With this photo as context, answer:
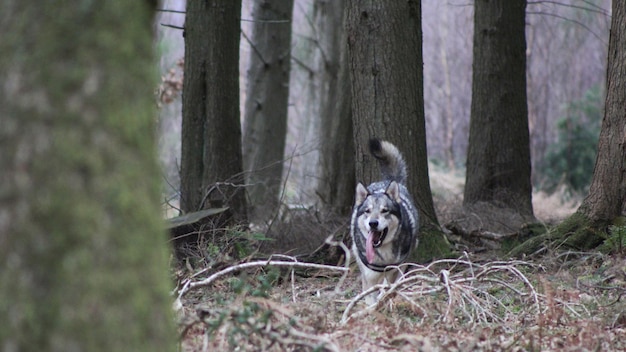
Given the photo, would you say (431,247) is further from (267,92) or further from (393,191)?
(267,92)

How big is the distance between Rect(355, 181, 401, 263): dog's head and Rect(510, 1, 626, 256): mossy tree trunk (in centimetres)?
184

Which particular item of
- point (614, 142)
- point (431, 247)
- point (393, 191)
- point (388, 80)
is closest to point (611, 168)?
point (614, 142)

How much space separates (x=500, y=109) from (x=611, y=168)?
15.6 ft

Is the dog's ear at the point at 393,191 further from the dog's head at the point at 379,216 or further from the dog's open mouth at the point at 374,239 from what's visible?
the dog's open mouth at the point at 374,239

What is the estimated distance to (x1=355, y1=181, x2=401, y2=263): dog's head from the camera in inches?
343

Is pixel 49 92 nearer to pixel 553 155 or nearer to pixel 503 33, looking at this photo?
pixel 503 33

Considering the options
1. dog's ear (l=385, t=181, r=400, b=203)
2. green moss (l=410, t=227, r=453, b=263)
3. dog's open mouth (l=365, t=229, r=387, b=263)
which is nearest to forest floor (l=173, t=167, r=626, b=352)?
dog's open mouth (l=365, t=229, r=387, b=263)

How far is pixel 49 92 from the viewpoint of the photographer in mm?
2930

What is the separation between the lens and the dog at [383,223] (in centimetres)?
870

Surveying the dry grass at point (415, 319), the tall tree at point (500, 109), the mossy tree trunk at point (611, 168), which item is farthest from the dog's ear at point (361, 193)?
the tall tree at point (500, 109)

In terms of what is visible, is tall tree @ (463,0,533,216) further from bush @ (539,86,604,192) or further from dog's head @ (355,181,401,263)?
bush @ (539,86,604,192)

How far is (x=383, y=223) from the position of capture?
28.6ft

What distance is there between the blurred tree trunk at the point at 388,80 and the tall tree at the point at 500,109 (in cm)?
394

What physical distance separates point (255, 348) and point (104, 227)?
1803 mm
